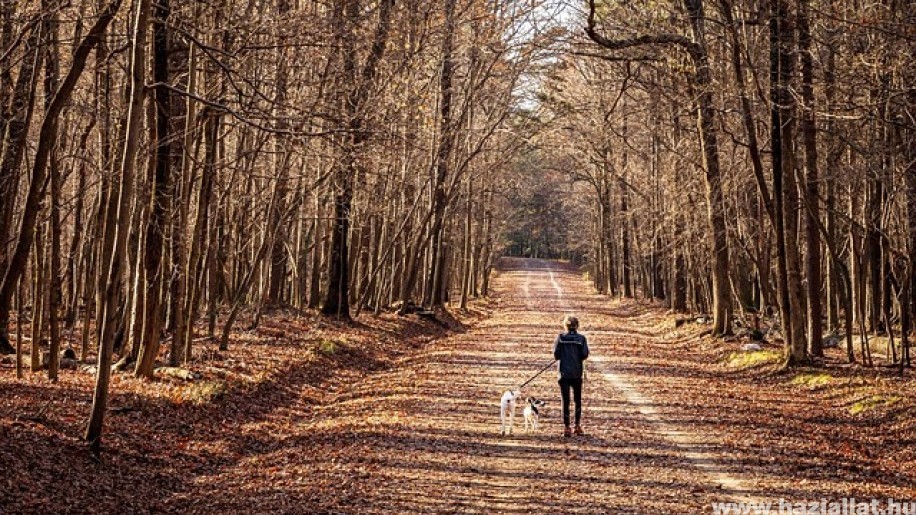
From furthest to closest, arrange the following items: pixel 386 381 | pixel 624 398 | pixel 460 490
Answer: pixel 386 381, pixel 624 398, pixel 460 490

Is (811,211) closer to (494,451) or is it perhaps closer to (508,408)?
(508,408)

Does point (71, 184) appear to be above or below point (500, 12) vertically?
below

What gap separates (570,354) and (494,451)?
6.16 ft

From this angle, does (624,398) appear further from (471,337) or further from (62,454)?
(471,337)

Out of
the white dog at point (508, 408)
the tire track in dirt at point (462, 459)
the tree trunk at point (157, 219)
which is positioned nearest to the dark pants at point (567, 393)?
the tire track in dirt at point (462, 459)

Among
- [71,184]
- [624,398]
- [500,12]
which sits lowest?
[624,398]

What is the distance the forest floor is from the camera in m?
9.88

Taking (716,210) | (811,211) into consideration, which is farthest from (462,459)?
(716,210)

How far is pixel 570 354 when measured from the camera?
1327cm

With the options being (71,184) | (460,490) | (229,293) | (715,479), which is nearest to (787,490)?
(715,479)

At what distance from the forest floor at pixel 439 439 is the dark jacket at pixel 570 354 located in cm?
84

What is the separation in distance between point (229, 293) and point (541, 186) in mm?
84698

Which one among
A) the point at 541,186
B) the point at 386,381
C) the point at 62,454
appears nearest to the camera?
the point at 62,454

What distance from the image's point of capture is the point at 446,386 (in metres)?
18.4
